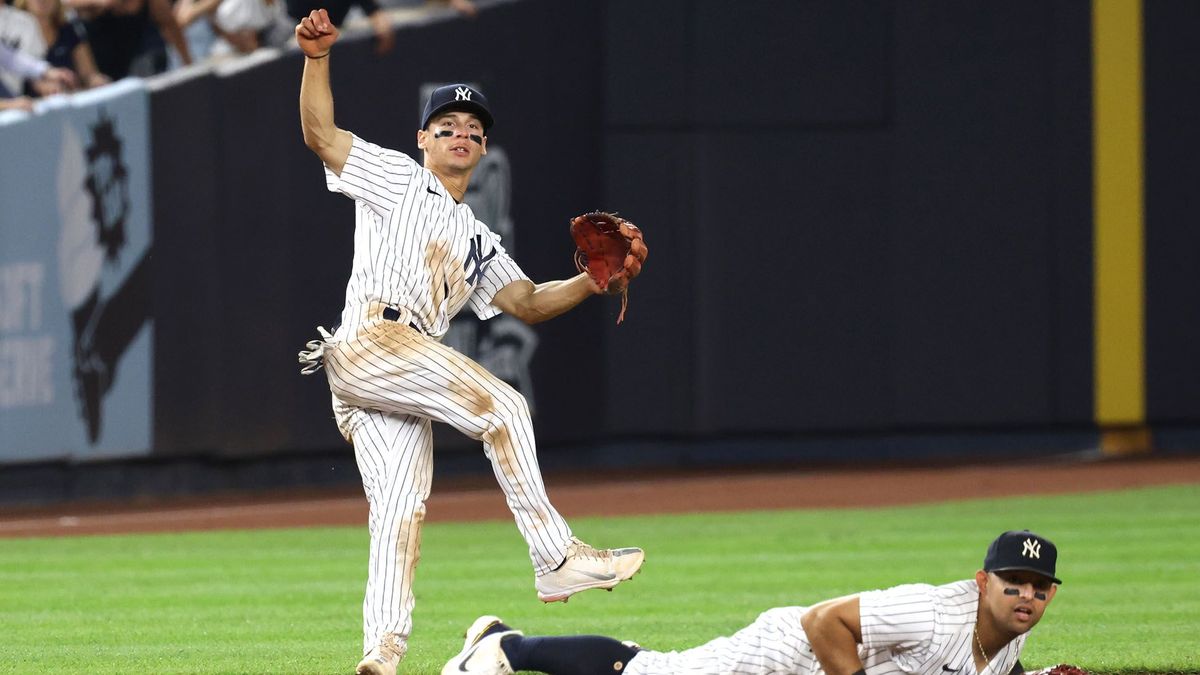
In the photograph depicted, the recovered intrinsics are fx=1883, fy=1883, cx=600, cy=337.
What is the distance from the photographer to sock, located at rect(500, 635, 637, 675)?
544cm

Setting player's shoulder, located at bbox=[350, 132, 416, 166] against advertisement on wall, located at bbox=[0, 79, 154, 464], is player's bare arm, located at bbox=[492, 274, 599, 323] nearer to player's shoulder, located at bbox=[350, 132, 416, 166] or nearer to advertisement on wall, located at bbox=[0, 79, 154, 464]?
player's shoulder, located at bbox=[350, 132, 416, 166]

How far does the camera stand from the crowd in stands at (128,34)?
1240 cm

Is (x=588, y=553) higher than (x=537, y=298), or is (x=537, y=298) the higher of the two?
(x=537, y=298)

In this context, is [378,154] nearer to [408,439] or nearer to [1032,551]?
[408,439]

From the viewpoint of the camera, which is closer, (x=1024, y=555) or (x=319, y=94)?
(x=1024, y=555)

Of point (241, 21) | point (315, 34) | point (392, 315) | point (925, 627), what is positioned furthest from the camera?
point (241, 21)

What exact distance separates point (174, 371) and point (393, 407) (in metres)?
7.54

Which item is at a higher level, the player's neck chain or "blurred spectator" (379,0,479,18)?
"blurred spectator" (379,0,479,18)

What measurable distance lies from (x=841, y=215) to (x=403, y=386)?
10.2 metres

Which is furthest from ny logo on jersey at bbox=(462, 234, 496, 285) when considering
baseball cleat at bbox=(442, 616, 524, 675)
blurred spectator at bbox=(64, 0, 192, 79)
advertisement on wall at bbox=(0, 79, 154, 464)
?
blurred spectator at bbox=(64, 0, 192, 79)

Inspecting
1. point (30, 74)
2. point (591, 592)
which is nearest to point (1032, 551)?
point (591, 592)

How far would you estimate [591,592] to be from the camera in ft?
29.6

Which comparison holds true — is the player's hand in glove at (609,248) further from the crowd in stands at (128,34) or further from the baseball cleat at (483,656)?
the crowd in stands at (128,34)

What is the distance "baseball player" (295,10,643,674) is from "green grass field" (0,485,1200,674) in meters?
0.98
